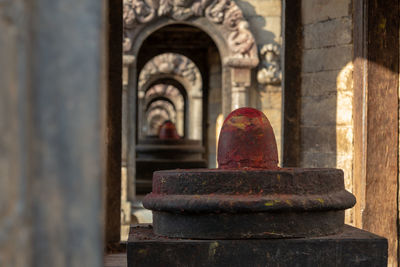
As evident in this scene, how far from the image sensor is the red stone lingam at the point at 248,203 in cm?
288

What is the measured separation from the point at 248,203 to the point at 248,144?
483mm

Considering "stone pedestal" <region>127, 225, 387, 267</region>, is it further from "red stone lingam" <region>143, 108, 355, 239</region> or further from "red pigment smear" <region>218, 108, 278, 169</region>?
"red pigment smear" <region>218, 108, 278, 169</region>

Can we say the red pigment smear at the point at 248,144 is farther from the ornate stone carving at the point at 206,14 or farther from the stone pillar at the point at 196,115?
the stone pillar at the point at 196,115

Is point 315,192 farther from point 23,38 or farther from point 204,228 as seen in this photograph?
point 23,38

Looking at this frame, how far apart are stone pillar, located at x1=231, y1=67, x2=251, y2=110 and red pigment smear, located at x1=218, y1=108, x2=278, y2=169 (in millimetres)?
7750

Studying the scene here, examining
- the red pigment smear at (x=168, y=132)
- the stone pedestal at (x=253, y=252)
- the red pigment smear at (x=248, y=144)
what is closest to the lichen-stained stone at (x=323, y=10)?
the red pigment smear at (x=248, y=144)

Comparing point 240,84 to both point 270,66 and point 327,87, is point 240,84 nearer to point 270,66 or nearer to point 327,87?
point 270,66

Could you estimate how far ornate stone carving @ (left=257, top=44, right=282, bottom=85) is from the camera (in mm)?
11000

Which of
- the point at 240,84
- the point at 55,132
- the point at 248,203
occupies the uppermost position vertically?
the point at 240,84

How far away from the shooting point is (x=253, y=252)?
9.40 ft

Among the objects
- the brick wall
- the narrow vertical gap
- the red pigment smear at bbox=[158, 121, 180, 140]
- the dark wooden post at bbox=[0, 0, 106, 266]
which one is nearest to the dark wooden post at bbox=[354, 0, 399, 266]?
the brick wall

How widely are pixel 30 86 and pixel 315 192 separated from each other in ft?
6.69

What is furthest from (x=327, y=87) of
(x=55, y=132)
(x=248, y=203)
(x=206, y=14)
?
(x=206, y=14)

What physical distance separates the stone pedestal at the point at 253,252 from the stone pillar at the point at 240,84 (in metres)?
8.15
